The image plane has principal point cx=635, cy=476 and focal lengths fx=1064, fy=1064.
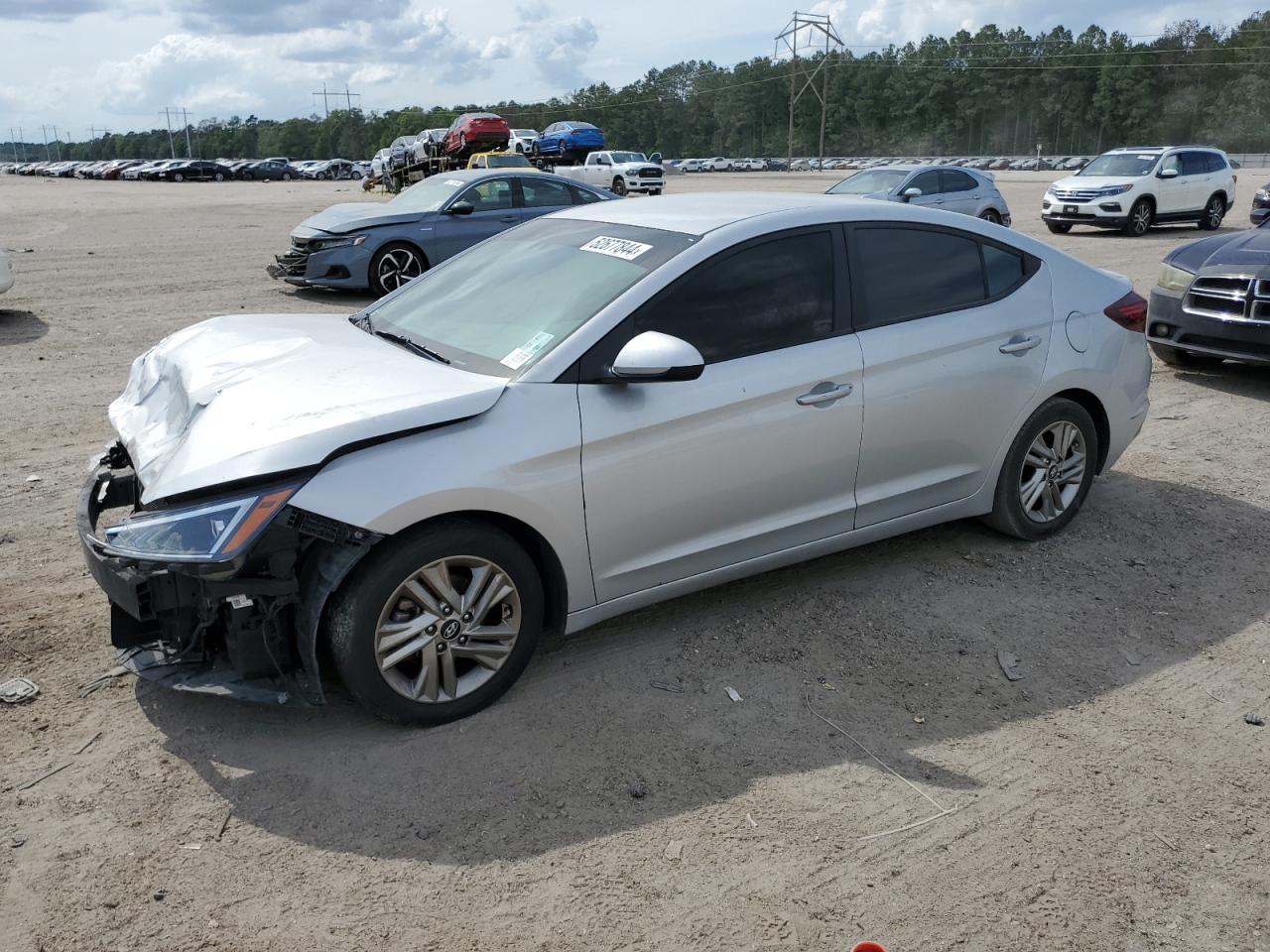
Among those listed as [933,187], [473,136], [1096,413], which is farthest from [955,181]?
[473,136]

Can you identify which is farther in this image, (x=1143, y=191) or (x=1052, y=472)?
(x=1143, y=191)

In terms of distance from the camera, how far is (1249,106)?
3802 inches

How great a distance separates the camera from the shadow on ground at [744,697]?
3217 mm

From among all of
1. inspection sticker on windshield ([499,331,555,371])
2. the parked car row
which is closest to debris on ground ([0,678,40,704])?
inspection sticker on windshield ([499,331,555,371])

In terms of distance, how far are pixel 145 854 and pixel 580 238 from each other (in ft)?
9.10

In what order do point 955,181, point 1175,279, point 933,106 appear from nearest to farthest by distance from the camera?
point 1175,279, point 955,181, point 933,106

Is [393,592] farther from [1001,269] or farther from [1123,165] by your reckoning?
[1123,165]

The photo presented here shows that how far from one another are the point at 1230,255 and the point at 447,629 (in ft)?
24.0

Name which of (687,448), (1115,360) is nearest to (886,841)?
(687,448)

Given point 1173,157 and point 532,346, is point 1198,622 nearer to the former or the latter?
point 532,346

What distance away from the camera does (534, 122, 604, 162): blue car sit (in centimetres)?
4697

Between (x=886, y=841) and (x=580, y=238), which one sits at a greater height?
(x=580, y=238)

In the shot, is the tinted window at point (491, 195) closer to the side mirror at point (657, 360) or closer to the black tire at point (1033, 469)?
the black tire at point (1033, 469)

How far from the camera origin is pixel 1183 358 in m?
9.06
